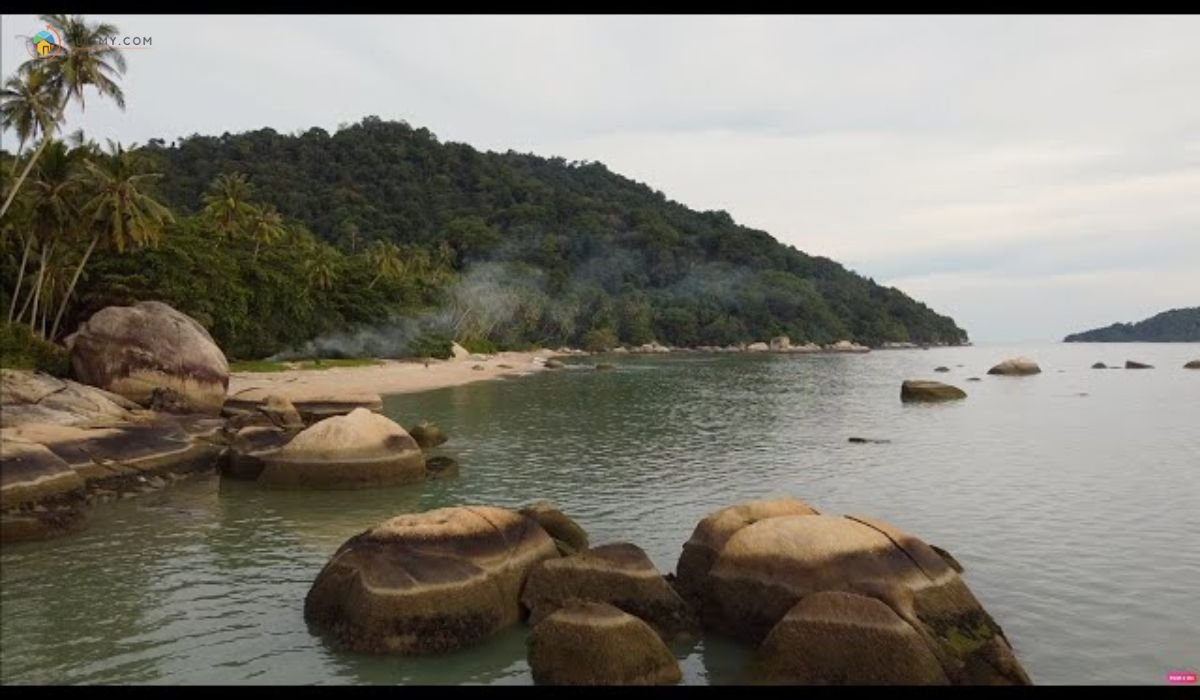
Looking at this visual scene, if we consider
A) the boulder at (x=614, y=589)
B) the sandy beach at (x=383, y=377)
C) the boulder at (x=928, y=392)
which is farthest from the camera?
the boulder at (x=928, y=392)

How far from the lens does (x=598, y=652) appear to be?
33.1ft

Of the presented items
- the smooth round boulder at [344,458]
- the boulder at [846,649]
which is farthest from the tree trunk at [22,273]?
the boulder at [846,649]

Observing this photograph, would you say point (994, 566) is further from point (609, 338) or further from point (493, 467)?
point (609, 338)

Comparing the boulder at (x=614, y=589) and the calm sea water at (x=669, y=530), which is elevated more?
the boulder at (x=614, y=589)

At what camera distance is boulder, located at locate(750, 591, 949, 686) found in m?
9.72

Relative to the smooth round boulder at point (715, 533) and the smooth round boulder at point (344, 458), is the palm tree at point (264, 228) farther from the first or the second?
the smooth round boulder at point (715, 533)

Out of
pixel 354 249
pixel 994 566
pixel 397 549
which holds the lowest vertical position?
pixel 994 566

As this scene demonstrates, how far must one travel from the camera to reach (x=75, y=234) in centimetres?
4062

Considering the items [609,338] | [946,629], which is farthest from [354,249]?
[946,629]

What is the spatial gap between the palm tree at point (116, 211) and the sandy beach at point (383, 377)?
29.7 ft

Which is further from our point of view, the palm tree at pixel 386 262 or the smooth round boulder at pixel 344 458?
the palm tree at pixel 386 262

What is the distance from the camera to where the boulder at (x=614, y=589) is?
12.1 metres

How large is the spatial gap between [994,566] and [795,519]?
6.29 meters

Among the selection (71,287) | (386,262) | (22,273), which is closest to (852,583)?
(71,287)
